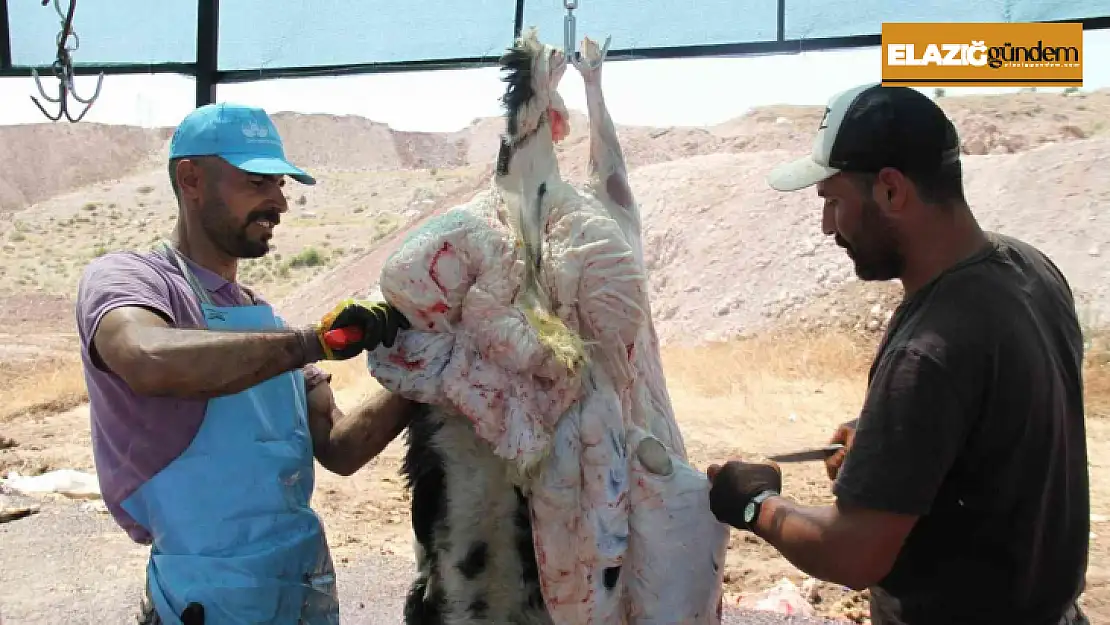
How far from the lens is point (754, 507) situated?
6.34 feet

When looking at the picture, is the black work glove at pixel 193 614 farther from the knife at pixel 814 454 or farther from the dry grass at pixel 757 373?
the dry grass at pixel 757 373

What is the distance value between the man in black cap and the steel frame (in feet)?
9.70

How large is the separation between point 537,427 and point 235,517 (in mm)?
775

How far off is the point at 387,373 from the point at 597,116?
0.92 metres

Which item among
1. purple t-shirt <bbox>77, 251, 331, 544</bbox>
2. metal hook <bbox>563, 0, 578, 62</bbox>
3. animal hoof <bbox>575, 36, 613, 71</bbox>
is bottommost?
purple t-shirt <bbox>77, 251, 331, 544</bbox>

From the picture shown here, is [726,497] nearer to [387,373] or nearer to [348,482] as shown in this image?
[387,373]

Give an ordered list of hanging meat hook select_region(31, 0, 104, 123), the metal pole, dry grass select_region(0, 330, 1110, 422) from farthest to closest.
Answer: dry grass select_region(0, 330, 1110, 422)
the metal pole
hanging meat hook select_region(31, 0, 104, 123)

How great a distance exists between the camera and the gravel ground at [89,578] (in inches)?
169

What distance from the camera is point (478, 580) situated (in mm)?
2254

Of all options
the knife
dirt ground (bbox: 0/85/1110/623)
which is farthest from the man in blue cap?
the knife

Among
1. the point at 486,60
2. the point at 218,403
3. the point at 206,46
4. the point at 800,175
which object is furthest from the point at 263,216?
the point at 486,60

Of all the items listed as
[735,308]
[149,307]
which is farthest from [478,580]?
[735,308]

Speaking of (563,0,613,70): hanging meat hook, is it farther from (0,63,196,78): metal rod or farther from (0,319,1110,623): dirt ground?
(0,319,1110,623): dirt ground

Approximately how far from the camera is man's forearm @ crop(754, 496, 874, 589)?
1.72 metres
